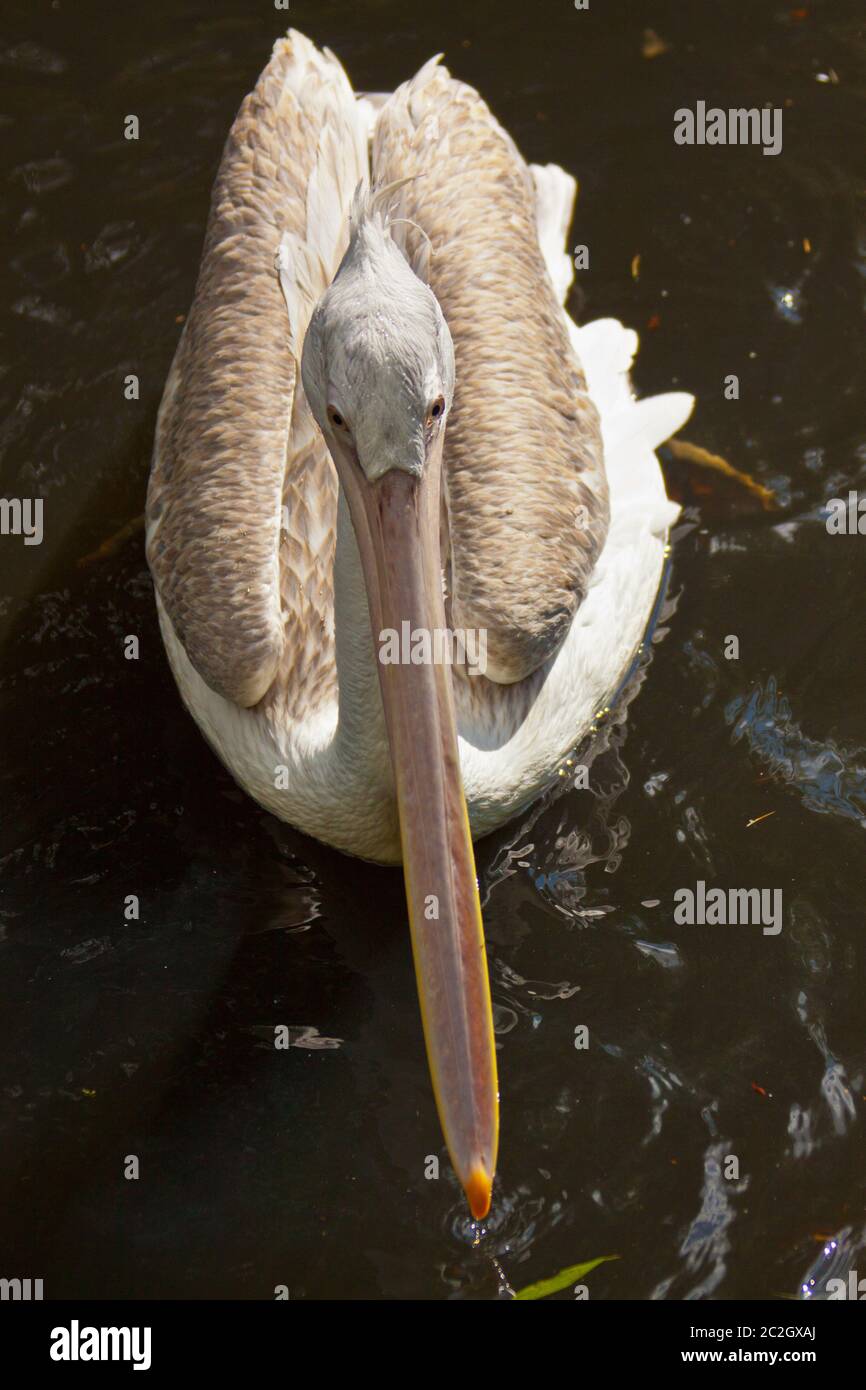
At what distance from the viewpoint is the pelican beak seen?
386cm

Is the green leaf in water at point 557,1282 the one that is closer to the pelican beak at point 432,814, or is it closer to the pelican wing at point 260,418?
the pelican beak at point 432,814

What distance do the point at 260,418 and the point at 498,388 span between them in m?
0.75

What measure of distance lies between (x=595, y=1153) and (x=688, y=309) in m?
3.41

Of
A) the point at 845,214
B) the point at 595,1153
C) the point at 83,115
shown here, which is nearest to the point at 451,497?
the point at 595,1153

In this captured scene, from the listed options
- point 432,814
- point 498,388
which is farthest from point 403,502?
→ point 498,388

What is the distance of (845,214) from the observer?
659 cm

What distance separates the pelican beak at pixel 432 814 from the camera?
386 cm

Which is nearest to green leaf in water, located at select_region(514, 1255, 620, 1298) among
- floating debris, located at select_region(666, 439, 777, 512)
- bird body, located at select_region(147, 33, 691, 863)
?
bird body, located at select_region(147, 33, 691, 863)

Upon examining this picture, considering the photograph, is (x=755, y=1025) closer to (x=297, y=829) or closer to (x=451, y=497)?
(x=297, y=829)

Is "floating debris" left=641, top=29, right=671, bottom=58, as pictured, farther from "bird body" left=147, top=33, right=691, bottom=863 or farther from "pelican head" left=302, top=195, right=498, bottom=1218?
"pelican head" left=302, top=195, right=498, bottom=1218

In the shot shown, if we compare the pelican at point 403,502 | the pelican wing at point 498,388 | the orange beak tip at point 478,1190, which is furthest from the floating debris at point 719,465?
the orange beak tip at point 478,1190

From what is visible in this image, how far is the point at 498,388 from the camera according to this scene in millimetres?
5137

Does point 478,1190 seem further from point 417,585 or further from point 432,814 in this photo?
point 417,585

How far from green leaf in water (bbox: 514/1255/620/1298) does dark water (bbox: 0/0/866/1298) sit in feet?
0.09
